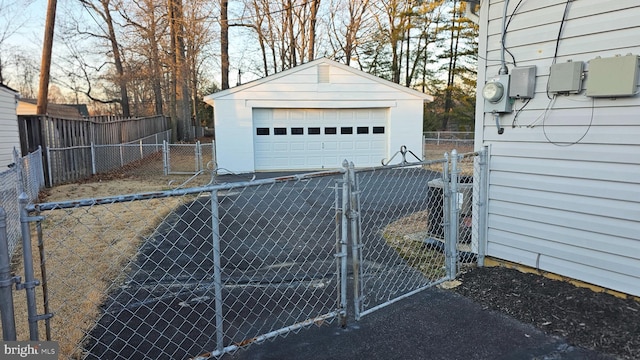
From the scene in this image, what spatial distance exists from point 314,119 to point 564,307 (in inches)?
490

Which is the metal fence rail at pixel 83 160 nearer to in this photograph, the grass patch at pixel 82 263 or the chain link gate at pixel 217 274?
the grass patch at pixel 82 263

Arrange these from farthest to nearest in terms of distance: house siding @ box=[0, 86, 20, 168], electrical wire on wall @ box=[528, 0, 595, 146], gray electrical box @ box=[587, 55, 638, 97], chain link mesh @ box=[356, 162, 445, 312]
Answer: house siding @ box=[0, 86, 20, 168] → chain link mesh @ box=[356, 162, 445, 312] → electrical wire on wall @ box=[528, 0, 595, 146] → gray electrical box @ box=[587, 55, 638, 97]

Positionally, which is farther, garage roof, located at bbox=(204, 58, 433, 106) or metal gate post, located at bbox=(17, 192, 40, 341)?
garage roof, located at bbox=(204, 58, 433, 106)

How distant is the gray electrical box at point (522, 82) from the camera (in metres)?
3.82

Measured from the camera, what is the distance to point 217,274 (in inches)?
103

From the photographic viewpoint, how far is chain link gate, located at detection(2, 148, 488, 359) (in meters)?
2.85

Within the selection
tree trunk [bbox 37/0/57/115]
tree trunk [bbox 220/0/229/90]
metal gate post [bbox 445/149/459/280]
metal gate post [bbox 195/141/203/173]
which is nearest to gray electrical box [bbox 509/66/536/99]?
metal gate post [bbox 445/149/459/280]

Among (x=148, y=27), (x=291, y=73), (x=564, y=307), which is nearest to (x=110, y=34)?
(x=148, y=27)

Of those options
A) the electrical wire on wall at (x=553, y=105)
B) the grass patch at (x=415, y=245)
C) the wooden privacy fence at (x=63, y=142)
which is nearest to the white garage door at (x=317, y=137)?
the wooden privacy fence at (x=63, y=142)

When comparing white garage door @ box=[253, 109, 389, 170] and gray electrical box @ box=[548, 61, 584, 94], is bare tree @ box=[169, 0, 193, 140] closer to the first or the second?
white garage door @ box=[253, 109, 389, 170]

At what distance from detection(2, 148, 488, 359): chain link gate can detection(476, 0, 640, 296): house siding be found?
0.61 m

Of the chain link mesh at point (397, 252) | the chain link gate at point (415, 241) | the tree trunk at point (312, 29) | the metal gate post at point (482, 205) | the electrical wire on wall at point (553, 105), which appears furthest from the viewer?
the tree trunk at point (312, 29)

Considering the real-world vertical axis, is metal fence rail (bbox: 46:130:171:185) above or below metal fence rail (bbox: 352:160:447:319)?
above

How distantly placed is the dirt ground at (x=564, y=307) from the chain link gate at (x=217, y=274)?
0.45 metres
